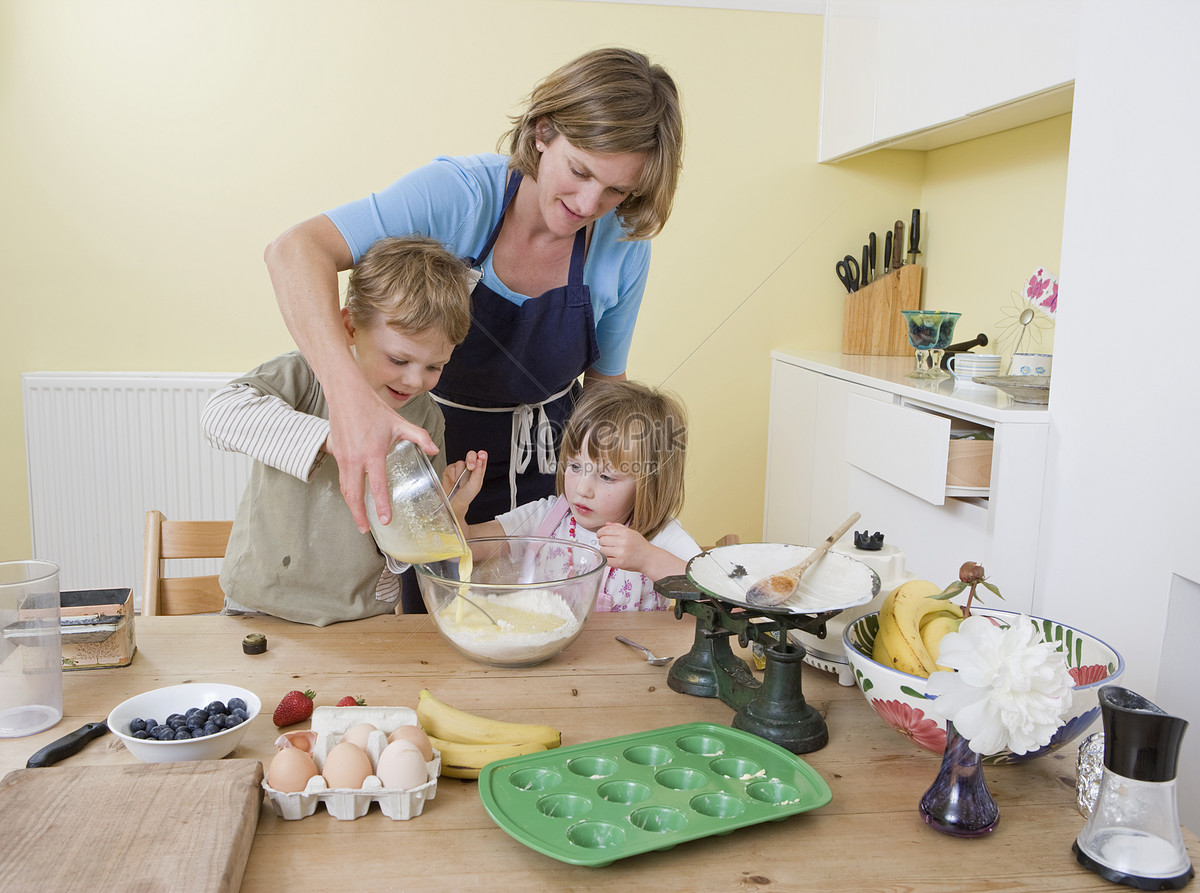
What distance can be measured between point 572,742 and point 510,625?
192 mm

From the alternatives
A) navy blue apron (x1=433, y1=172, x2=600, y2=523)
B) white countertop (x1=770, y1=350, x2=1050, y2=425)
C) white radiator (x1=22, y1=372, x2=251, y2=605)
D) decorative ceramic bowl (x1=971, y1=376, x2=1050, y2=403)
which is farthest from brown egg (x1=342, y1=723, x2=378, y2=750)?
white radiator (x1=22, y1=372, x2=251, y2=605)

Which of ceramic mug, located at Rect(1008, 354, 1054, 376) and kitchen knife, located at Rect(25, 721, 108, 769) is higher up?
ceramic mug, located at Rect(1008, 354, 1054, 376)

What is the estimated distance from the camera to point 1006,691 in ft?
2.22

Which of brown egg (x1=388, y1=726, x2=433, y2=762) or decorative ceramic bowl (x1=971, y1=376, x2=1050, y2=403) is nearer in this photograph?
brown egg (x1=388, y1=726, x2=433, y2=762)

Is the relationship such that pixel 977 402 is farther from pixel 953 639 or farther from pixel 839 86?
pixel 839 86

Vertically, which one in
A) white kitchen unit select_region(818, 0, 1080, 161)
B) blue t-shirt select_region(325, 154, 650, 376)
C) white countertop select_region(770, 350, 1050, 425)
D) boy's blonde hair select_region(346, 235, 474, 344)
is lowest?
white countertop select_region(770, 350, 1050, 425)

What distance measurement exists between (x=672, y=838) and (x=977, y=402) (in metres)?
1.33

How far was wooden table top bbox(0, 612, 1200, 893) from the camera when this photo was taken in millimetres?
673

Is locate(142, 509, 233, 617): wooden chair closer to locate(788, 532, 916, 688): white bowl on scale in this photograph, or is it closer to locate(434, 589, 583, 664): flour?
locate(434, 589, 583, 664): flour

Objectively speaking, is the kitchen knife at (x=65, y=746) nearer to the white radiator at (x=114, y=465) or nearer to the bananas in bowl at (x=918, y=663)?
the bananas in bowl at (x=918, y=663)

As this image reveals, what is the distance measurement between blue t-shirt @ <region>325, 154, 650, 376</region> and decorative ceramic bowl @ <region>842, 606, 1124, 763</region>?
2.89 ft

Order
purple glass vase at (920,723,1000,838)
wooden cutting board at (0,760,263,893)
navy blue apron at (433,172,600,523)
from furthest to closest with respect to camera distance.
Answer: navy blue apron at (433,172,600,523)
purple glass vase at (920,723,1000,838)
wooden cutting board at (0,760,263,893)

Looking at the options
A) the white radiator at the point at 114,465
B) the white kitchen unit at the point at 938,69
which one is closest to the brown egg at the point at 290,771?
the white kitchen unit at the point at 938,69

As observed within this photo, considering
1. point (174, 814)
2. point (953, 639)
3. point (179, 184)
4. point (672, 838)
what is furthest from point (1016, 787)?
point (179, 184)
